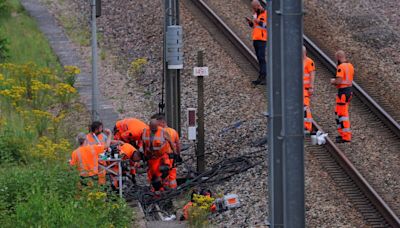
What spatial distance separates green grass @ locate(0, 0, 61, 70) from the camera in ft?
76.1

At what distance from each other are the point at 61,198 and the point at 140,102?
8.17m

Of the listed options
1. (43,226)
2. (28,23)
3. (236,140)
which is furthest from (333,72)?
(43,226)

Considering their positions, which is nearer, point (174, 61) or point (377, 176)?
point (377, 176)

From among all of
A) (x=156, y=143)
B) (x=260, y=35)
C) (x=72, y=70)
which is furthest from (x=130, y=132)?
(x=260, y=35)

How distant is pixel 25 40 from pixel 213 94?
5904 millimetres

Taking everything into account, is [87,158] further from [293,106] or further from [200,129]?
[293,106]

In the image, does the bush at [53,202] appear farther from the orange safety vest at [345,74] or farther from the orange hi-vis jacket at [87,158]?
the orange safety vest at [345,74]

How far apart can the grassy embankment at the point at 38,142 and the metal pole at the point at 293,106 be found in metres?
3.24

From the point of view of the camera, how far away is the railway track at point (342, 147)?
599 inches

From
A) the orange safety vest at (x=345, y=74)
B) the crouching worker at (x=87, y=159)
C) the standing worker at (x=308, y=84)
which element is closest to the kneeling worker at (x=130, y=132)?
the crouching worker at (x=87, y=159)

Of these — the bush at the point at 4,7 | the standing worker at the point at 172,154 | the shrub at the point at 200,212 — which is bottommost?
the shrub at the point at 200,212

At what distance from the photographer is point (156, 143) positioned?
16250mm

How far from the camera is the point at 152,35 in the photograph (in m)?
24.5

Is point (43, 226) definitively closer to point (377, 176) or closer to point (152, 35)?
point (377, 176)
